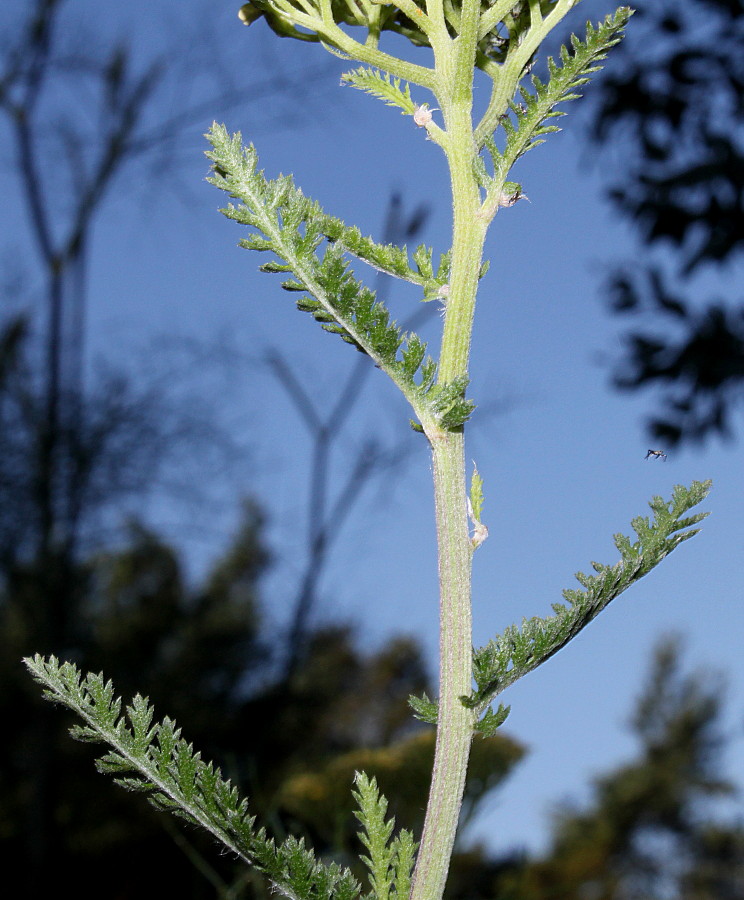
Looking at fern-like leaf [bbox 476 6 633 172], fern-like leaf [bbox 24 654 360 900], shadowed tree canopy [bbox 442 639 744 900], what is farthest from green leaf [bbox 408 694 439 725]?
shadowed tree canopy [bbox 442 639 744 900]

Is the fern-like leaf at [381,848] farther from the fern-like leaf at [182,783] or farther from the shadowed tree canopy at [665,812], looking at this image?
the shadowed tree canopy at [665,812]

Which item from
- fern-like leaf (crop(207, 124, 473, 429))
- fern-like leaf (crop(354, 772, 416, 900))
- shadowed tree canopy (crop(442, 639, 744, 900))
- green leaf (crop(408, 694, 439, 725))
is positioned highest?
fern-like leaf (crop(207, 124, 473, 429))

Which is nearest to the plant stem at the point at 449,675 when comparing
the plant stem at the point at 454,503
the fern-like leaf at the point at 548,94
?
the plant stem at the point at 454,503

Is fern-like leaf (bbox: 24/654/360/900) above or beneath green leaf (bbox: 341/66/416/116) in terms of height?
beneath

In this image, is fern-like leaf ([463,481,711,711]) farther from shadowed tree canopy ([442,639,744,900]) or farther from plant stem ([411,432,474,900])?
shadowed tree canopy ([442,639,744,900])

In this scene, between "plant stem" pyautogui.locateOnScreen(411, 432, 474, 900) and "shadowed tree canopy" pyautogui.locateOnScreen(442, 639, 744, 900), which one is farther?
"shadowed tree canopy" pyautogui.locateOnScreen(442, 639, 744, 900)

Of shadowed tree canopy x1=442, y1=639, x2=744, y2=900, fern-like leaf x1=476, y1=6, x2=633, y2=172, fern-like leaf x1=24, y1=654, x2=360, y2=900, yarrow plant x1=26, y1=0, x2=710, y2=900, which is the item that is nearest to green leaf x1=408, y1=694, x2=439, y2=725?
yarrow plant x1=26, y1=0, x2=710, y2=900

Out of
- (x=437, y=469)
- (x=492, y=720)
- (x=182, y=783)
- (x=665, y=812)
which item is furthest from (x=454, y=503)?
(x=665, y=812)
